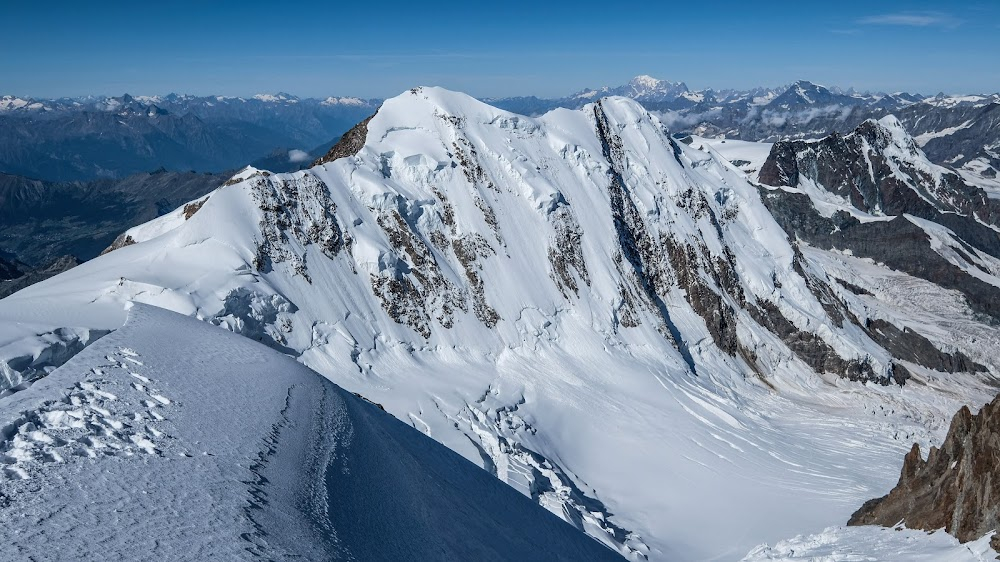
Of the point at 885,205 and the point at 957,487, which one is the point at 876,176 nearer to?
the point at 885,205

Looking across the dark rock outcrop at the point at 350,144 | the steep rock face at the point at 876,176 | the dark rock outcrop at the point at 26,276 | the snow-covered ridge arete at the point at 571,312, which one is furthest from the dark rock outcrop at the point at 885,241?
the dark rock outcrop at the point at 26,276

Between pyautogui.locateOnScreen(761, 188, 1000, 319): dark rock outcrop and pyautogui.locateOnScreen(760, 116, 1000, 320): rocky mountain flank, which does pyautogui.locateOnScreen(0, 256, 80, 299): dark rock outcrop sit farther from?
pyautogui.locateOnScreen(760, 116, 1000, 320): rocky mountain flank

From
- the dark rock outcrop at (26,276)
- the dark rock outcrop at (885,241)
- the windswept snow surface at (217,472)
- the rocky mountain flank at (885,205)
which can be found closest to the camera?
the windswept snow surface at (217,472)

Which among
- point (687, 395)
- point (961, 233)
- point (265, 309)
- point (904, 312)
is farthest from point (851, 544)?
→ point (961, 233)

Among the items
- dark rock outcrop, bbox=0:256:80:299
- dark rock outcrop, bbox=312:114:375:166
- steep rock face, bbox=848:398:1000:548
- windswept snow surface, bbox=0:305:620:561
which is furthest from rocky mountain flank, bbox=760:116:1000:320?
dark rock outcrop, bbox=0:256:80:299

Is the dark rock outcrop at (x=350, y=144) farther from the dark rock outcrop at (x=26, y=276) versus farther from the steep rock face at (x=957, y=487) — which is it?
the steep rock face at (x=957, y=487)

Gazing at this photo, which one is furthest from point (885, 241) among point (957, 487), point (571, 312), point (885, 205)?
point (957, 487)
